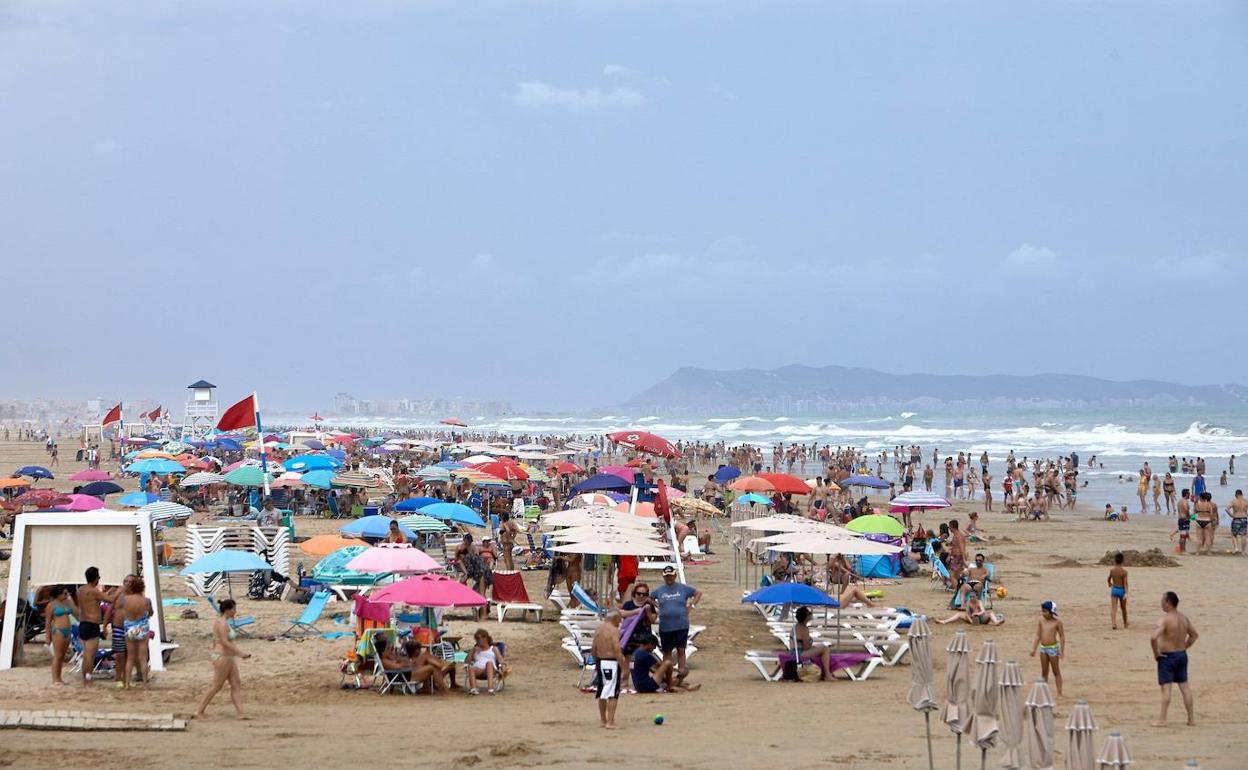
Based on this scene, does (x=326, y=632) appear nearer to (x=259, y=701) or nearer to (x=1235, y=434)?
(x=259, y=701)

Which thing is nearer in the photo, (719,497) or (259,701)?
(259,701)

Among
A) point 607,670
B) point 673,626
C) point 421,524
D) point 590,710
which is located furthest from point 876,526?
point 607,670

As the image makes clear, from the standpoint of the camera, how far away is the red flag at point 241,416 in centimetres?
2305

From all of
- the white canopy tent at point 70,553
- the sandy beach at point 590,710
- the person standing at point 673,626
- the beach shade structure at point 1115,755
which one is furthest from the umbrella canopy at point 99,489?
the beach shade structure at point 1115,755

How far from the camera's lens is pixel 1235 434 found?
81.2m

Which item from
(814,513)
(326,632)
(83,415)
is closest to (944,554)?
(814,513)

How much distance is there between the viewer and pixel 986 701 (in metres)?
5.93

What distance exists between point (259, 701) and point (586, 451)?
132 ft

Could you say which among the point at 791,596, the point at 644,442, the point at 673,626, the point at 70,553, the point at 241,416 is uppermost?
the point at 241,416

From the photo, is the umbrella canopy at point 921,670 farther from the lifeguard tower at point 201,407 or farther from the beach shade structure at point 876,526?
the lifeguard tower at point 201,407

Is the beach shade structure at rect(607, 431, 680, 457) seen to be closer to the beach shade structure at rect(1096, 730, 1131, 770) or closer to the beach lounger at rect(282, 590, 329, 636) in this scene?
the beach lounger at rect(282, 590, 329, 636)

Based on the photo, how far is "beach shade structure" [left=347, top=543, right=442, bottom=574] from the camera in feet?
39.8

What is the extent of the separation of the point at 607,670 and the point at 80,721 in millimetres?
3772

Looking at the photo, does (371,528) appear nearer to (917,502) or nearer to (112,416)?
(917,502)
